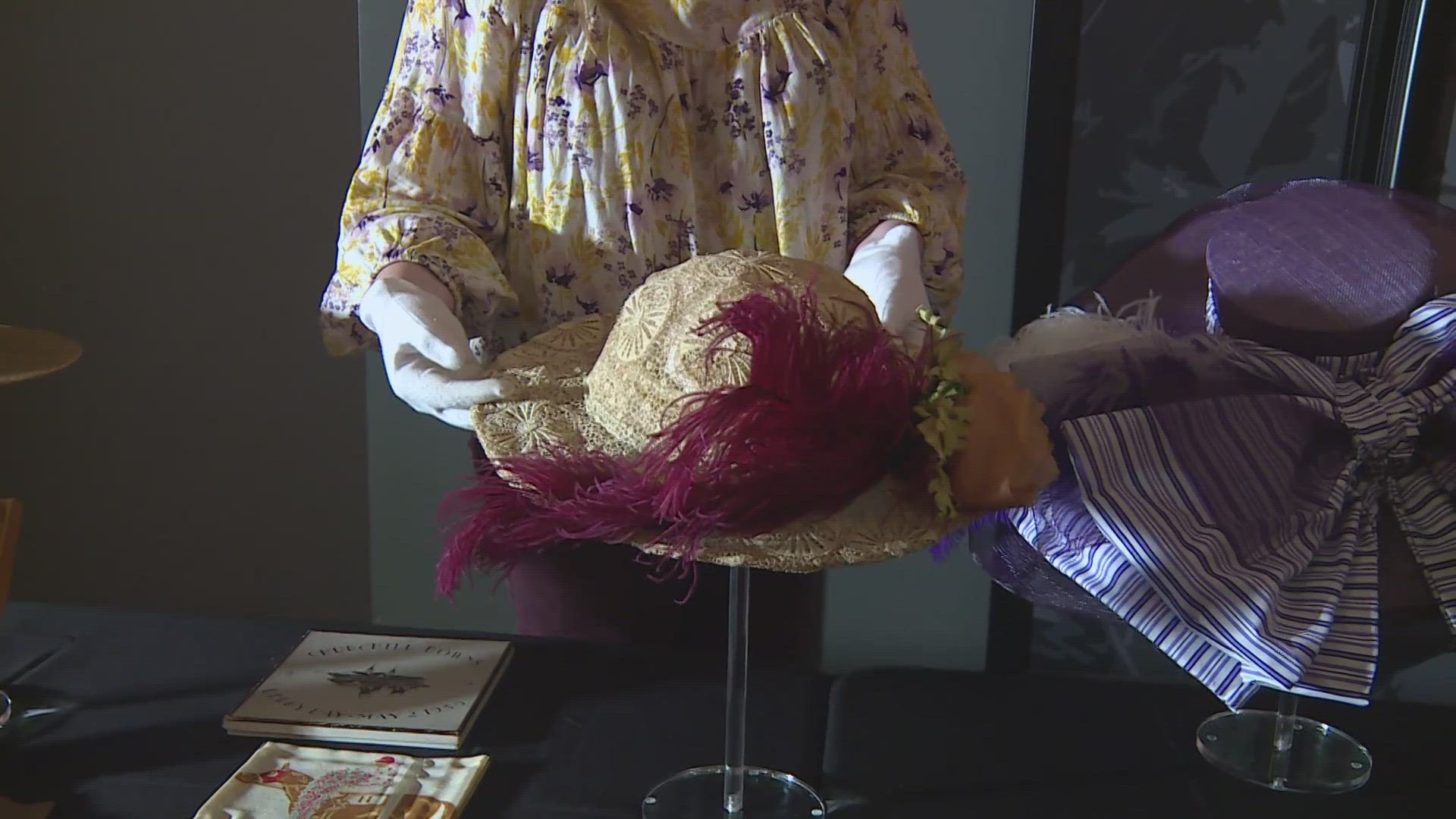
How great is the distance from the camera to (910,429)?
559 millimetres

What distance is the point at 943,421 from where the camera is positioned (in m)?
0.54

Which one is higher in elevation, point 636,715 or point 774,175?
point 774,175

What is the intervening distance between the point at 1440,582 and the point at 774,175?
0.49m

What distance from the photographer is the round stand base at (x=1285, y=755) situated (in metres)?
0.76

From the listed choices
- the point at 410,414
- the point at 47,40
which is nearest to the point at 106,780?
the point at 410,414

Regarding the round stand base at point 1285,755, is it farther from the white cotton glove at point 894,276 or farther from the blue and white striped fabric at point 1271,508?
the white cotton glove at point 894,276

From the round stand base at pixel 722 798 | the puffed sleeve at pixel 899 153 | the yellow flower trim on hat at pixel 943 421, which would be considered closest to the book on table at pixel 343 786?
the round stand base at pixel 722 798

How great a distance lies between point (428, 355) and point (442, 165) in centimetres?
18

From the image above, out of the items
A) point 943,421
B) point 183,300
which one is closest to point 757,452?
point 943,421

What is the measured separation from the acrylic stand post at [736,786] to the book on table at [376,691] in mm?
149

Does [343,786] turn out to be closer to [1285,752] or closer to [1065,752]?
[1065,752]

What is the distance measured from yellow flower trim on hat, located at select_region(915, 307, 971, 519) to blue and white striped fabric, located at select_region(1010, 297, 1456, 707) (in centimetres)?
10

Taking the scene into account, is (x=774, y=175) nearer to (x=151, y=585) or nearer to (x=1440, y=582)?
(x=1440, y=582)

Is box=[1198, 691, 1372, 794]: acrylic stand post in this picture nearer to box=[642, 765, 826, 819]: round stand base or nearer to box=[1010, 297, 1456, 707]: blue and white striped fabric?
box=[1010, 297, 1456, 707]: blue and white striped fabric
